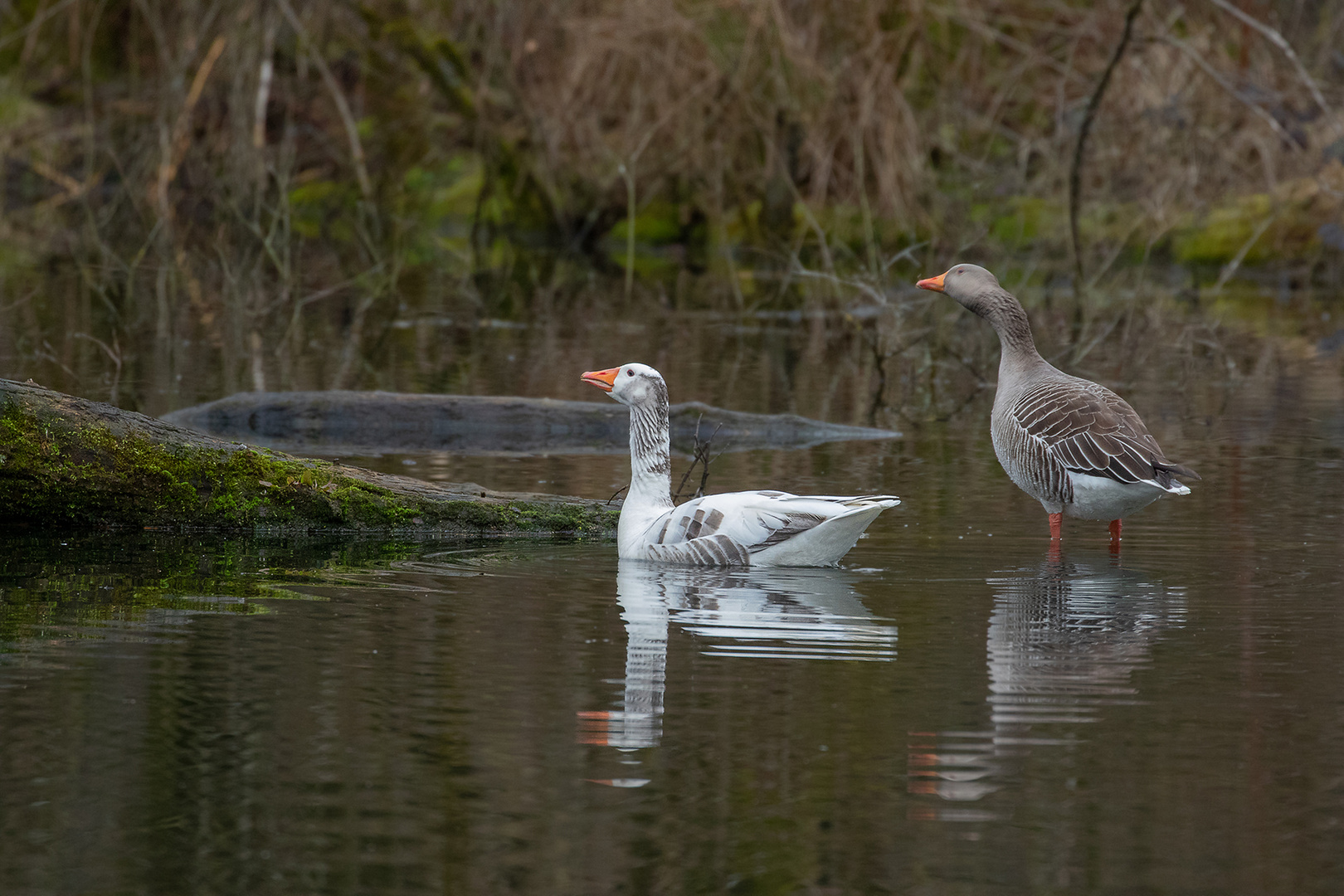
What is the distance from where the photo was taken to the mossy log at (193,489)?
8.62 meters

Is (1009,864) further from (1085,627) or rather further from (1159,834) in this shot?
(1085,627)

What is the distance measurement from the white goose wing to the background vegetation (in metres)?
9.74

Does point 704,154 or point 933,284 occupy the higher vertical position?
point 704,154

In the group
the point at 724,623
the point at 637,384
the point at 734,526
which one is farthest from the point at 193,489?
the point at 724,623

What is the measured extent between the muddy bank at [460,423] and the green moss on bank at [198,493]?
10.3 ft

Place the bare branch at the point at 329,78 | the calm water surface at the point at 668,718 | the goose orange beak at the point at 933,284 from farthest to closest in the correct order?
the bare branch at the point at 329,78, the goose orange beak at the point at 933,284, the calm water surface at the point at 668,718

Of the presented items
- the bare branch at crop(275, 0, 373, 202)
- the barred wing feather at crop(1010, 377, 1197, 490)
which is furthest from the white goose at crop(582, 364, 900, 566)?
the bare branch at crop(275, 0, 373, 202)

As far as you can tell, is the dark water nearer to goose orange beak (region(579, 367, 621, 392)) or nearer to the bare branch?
goose orange beak (region(579, 367, 621, 392))

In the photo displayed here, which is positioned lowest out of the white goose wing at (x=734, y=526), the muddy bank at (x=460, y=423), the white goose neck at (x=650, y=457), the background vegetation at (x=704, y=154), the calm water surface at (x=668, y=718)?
the calm water surface at (x=668, y=718)

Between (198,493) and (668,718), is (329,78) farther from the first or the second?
(668,718)

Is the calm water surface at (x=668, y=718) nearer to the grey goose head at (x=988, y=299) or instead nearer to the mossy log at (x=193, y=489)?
the mossy log at (x=193, y=489)

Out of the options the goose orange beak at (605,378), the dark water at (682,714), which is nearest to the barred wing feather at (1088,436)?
the dark water at (682,714)

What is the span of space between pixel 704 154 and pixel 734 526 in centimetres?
1974

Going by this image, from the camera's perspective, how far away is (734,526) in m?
8.16
